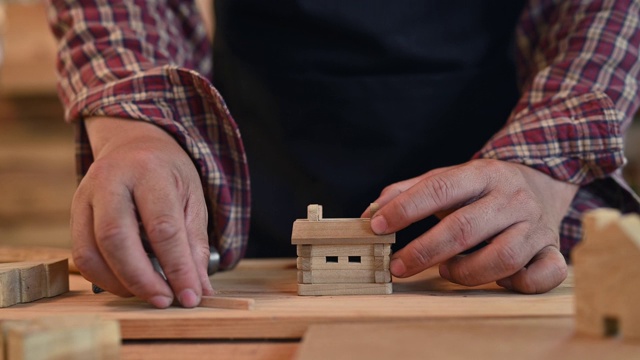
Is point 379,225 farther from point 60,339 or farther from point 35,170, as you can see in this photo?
point 35,170

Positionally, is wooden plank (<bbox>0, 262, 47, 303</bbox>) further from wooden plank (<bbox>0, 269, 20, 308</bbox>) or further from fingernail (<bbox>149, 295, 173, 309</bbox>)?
fingernail (<bbox>149, 295, 173, 309</bbox>)

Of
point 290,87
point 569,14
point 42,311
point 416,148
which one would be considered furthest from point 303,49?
point 42,311

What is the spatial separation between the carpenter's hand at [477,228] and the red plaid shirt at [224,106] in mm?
145

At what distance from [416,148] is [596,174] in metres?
0.39

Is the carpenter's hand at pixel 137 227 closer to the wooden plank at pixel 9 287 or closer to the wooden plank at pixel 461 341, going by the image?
the wooden plank at pixel 9 287

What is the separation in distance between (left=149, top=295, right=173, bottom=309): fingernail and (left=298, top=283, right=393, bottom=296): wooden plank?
20 centimetres

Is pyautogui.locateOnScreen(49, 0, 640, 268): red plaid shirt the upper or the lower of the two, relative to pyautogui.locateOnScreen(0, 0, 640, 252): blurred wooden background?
upper

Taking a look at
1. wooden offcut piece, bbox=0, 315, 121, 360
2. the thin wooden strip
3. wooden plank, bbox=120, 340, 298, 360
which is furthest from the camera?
the thin wooden strip

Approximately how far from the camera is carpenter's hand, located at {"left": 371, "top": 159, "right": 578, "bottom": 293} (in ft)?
3.63

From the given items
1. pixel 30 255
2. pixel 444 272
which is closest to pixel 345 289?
pixel 444 272

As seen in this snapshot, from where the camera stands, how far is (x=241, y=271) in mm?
1424

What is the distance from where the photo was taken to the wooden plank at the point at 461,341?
30.3 inches

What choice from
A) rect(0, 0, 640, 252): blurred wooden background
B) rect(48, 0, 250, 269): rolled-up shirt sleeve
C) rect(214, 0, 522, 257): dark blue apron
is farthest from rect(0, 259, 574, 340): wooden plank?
rect(0, 0, 640, 252): blurred wooden background

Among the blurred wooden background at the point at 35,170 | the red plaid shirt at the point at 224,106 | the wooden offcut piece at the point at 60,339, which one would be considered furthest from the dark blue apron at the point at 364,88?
the blurred wooden background at the point at 35,170
